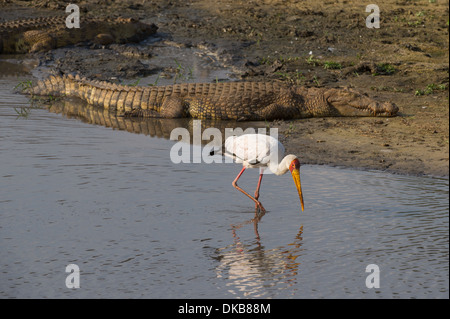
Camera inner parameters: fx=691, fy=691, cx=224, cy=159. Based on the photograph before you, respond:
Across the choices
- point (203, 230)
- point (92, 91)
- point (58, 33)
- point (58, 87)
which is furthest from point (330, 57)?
point (203, 230)

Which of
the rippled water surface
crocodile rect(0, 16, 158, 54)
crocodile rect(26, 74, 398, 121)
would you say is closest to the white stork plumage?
the rippled water surface

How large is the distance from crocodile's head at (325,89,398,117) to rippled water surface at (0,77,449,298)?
7.39 feet

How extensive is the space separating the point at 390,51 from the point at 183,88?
14.6 feet

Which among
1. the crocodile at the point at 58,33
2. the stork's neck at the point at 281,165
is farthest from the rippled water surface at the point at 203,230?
the crocodile at the point at 58,33

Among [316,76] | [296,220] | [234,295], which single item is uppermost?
[316,76]

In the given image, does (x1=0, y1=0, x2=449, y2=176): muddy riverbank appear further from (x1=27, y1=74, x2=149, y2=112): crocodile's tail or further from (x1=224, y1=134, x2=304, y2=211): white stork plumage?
(x1=224, y1=134, x2=304, y2=211): white stork plumage

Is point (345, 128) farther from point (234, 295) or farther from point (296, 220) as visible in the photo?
point (234, 295)

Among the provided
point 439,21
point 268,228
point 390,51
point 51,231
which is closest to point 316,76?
point 390,51

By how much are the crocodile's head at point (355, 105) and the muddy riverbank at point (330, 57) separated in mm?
154

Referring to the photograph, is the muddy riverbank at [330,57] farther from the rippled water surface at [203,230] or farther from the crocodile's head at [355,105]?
the rippled water surface at [203,230]

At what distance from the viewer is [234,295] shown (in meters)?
4.43

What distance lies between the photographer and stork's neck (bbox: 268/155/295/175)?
5.90 metres

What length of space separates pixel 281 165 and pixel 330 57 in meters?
6.55

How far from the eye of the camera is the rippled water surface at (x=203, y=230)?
453 cm
